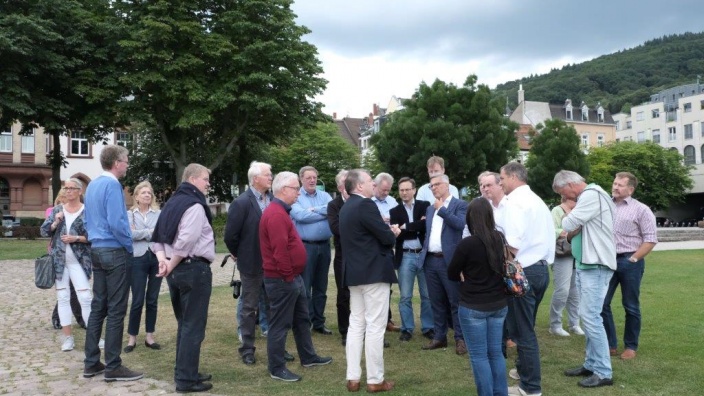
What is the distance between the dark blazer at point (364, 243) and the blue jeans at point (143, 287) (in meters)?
2.98

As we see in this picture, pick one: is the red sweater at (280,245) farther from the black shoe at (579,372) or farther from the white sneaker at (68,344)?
the white sneaker at (68,344)

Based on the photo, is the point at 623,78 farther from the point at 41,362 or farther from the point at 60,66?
the point at 41,362

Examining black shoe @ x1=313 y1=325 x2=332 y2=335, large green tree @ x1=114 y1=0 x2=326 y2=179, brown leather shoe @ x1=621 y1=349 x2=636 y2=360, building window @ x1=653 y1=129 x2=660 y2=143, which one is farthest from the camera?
building window @ x1=653 y1=129 x2=660 y2=143

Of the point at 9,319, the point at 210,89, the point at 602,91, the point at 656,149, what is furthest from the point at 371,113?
the point at 9,319

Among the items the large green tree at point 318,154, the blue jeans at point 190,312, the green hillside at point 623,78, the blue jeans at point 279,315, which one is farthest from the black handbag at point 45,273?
the green hillside at point 623,78

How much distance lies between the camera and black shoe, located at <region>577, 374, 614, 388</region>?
225 inches

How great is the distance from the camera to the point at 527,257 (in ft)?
17.9

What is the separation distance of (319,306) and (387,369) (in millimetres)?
2163

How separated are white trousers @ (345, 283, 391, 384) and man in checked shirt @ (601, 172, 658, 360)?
2662 millimetres

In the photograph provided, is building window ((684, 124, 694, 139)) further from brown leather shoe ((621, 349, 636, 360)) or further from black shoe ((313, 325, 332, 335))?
black shoe ((313, 325, 332, 335))

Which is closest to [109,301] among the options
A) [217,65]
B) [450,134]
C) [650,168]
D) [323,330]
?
[323,330]

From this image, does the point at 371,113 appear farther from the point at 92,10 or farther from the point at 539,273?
the point at 539,273

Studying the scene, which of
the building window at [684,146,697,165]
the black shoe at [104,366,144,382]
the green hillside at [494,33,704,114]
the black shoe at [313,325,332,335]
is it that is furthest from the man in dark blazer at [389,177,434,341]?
the green hillside at [494,33,704,114]

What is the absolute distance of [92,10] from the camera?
28500 mm
